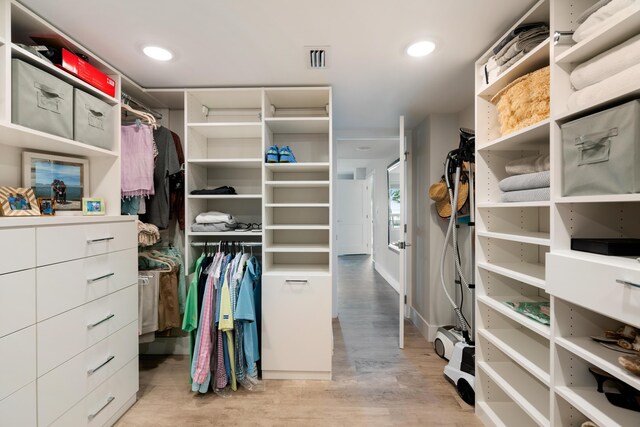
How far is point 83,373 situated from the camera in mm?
1401

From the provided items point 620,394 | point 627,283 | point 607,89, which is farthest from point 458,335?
point 607,89

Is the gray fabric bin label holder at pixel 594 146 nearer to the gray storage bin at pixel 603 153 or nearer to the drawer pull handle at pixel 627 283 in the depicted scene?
the gray storage bin at pixel 603 153

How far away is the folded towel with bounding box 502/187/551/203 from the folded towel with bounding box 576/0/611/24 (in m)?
0.71

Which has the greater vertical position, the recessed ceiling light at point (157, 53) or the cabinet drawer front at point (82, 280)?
the recessed ceiling light at point (157, 53)

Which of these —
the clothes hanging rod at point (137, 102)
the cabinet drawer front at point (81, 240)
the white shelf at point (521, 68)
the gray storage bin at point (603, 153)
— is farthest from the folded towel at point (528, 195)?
the clothes hanging rod at point (137, 102)

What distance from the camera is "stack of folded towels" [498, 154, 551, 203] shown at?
1.25 metres

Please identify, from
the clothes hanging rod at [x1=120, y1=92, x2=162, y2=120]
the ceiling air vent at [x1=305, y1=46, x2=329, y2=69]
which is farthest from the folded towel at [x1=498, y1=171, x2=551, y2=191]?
the clothes hanging rod at [x1=120, y1=92, x2=162, y2=120]

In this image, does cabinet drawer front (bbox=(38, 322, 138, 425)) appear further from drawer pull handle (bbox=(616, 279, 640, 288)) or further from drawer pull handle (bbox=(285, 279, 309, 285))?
drawer pull handle (bbox=(616, 279, 640, 288))

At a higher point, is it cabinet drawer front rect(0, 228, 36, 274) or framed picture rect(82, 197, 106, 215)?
framed picture rect(82, 197, 106, 215)

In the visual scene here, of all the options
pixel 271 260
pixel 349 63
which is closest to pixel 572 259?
pixel 349 63

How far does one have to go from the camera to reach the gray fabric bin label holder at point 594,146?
937mm

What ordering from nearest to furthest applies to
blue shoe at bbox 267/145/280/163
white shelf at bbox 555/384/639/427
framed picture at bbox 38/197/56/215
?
1. white shelf at bbox 555/384/639/427
2. framed picture at bbox 38/197/56/215
3. blue shoe at bbox 267/145/280/163

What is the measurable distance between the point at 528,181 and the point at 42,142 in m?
2.56

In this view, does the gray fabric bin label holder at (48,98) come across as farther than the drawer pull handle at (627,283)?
Yes
